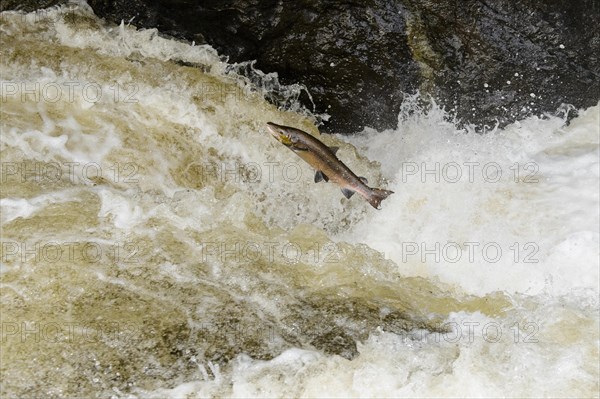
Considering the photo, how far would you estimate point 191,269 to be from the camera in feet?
13.0

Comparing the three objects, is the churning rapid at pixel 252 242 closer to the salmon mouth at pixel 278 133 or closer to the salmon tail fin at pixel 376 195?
the salmon tail fin at pixel 376 195

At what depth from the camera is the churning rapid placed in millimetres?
3514

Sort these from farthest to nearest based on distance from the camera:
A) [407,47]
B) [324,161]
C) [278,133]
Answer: [407,47], [324,161], [278,133]

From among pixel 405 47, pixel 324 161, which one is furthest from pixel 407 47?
pixel 324 161

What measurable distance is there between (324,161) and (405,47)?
1.08 meters

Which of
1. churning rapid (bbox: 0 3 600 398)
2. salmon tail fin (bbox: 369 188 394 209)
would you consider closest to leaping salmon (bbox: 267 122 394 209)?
salmon tail fin (bbox: 369 188 394 209)

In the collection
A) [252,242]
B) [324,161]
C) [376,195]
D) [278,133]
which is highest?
[278,133]

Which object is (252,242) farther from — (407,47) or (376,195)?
(407,47)

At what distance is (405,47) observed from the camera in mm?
4500

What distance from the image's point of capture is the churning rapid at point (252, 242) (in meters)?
3.51

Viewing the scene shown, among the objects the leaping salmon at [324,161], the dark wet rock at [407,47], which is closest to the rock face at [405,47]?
the dark wet rock at [407,47]

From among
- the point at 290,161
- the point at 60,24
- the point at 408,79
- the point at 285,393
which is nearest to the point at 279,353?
the point at 285,393

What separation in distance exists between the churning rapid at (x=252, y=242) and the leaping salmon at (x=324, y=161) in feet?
1.24

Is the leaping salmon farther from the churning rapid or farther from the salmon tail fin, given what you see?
the churning rapid
